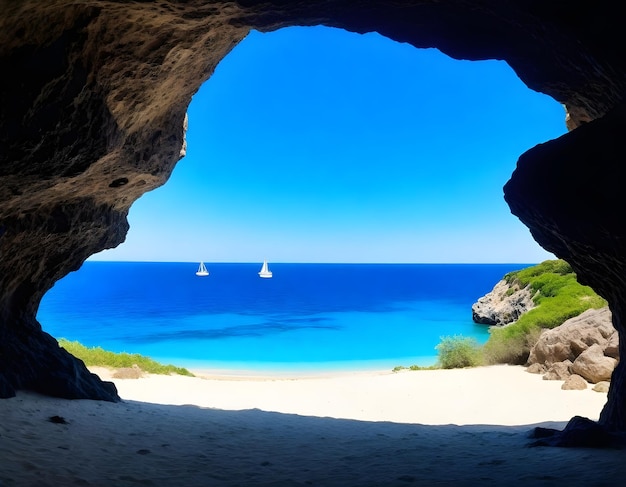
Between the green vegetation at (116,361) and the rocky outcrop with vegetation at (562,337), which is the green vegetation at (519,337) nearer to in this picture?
the rocky outcrop with vegetation at (562,337)

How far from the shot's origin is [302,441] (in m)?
8.64

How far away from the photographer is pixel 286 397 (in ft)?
53.2

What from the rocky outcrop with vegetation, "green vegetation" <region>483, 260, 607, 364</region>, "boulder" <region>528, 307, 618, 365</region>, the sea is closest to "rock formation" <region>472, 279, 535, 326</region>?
the rocky outcrop with vegetation

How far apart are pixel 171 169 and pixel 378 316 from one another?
5957 centimetres

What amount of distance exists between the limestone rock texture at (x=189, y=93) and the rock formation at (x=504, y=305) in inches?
1255

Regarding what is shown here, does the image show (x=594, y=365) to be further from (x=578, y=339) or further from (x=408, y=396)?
(x=408, y=396)

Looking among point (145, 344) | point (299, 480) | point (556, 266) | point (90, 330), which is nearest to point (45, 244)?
point (299, 480)

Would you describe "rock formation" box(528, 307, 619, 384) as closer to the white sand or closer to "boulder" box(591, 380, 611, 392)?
"boulder" box(591, 380, 611, 392)

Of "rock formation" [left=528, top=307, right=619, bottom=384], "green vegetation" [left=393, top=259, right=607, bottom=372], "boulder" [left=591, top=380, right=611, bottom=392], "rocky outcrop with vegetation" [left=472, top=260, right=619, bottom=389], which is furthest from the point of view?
"green vegetation" [left=393, top=259, right=607, bottom=372]

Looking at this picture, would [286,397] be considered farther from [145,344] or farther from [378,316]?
[378,316]

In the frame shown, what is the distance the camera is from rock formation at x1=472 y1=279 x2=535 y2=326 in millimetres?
39469

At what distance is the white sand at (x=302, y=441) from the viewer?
5.61 metres

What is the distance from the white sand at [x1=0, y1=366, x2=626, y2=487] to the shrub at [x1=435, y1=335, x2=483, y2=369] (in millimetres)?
7542

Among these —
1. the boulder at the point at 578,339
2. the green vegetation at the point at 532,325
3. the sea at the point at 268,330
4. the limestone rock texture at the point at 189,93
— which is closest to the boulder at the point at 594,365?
the boulder at the point at 578,339
